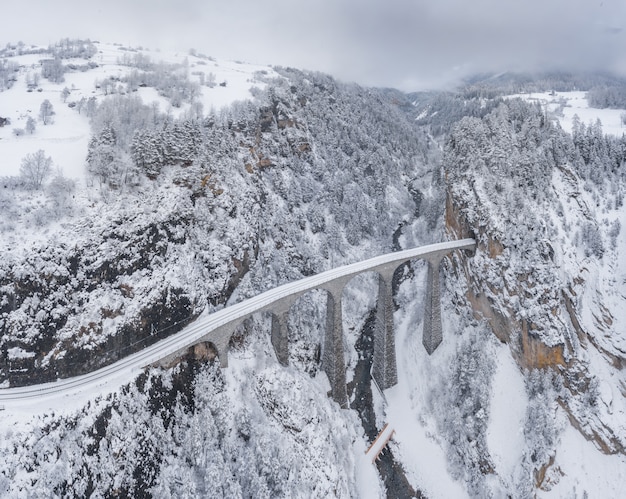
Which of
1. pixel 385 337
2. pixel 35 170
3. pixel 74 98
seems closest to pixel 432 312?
pixel 385 337

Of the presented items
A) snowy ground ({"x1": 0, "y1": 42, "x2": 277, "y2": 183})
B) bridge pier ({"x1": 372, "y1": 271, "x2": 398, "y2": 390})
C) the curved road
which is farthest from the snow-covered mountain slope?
snowy ground ({"x1": 0, "y1": 42, "x2": 277, "y2": 183})

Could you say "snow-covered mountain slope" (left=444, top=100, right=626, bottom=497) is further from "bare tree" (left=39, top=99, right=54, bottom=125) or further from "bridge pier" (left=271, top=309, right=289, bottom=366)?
"bare tree" (left=39, top=99, right=54, bottom=125)

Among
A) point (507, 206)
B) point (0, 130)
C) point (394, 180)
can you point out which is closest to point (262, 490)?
point (507, 206)

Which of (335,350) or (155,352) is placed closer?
(155,352)

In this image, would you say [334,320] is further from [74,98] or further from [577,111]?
[577,111]

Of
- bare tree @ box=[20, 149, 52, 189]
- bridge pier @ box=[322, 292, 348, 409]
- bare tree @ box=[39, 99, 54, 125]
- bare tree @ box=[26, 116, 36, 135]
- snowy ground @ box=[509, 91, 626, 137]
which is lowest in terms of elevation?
bridge pier @ box=[322, 292, 348, 409]

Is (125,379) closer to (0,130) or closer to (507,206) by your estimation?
(0,130)

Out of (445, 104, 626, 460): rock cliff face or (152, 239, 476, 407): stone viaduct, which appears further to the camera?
(445, 104, 626, 460): rock cliff face
